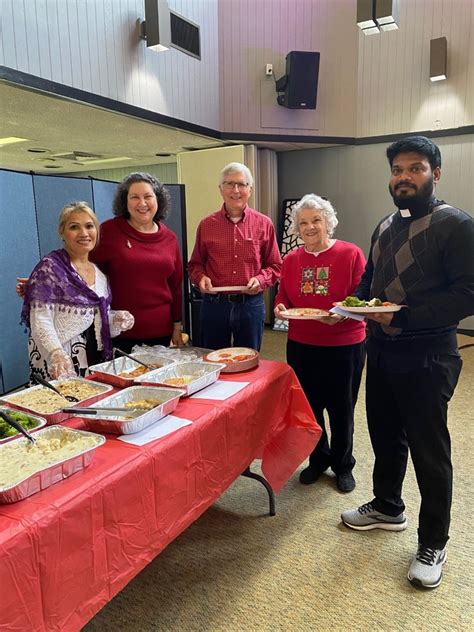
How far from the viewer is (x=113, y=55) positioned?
13.5 feet

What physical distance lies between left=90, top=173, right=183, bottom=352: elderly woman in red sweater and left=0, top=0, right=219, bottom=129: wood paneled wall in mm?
1931

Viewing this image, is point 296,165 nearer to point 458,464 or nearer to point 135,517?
point 458,464

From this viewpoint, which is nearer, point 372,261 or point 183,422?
point 183,422

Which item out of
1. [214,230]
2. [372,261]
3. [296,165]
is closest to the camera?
[372,261]

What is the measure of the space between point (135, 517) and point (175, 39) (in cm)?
480

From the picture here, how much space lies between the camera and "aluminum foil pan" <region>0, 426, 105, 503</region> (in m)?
0.99

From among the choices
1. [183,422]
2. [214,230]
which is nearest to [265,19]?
[214,230]

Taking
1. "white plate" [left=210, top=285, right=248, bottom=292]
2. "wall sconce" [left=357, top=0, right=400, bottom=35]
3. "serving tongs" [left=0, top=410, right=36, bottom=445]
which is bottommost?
"serving tongs" [left=0, top=410, right=36, bottom=445]

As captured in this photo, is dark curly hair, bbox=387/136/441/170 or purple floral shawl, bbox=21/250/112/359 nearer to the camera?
dark curly hair, bbox=387/136/441/170

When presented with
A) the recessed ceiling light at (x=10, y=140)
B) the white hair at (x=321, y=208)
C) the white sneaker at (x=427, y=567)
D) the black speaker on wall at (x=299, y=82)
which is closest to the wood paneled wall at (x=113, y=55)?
the black speaker on wall at (x=299, y=82)

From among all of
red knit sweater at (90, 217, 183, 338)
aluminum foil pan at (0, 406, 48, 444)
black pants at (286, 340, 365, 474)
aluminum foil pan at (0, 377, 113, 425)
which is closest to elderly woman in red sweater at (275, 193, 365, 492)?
black pants at (286, 340, 365, 474)

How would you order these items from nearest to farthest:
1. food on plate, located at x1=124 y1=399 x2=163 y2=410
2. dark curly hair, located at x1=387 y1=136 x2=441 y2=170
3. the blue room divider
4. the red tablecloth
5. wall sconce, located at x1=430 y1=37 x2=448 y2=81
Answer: the red tablecloth
food on plate, located at x1=124 y1=399 x2=163 y2=410
dark curly hair, located at x1=387 y1=136 x2=441 y2=170
the blue room divider
wall sconce, located at x1=430 y1=37 x2=448 y2=81

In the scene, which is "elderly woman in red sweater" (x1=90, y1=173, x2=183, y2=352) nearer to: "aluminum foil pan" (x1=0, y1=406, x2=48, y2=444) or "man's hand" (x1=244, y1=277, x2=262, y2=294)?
"man's hand" (x1=244, y1=277, x2=262, y2=294)

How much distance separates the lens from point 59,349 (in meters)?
1.80
